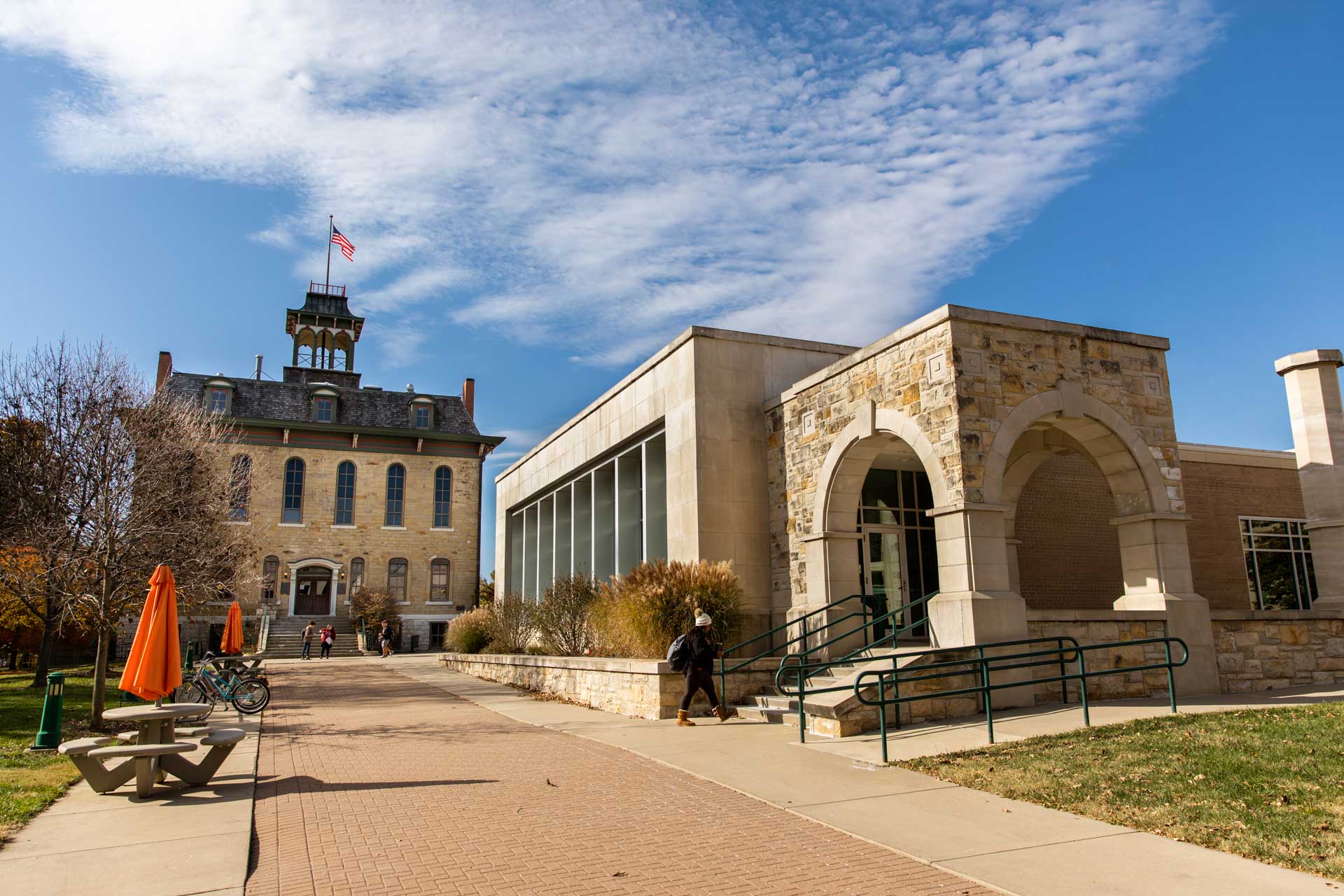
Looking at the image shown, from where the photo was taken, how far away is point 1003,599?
11.2 meters

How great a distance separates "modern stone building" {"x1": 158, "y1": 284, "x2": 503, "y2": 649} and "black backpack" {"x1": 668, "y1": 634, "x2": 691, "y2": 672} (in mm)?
34853

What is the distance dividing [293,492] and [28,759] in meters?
37.4

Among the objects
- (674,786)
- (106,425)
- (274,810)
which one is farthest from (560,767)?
(106,425)

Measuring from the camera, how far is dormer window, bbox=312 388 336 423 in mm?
47625

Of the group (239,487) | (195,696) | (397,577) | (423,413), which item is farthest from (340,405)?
(195,696)

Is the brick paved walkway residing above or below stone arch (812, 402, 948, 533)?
below

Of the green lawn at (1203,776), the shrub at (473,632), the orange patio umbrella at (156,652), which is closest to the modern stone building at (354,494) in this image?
the shrub at (473,632)

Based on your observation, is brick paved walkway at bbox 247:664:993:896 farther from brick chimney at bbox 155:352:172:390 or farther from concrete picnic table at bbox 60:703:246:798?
brick chimney at bbox 155:352:172:390

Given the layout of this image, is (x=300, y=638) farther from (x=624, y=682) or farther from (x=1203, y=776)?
(x=1203, y=776)

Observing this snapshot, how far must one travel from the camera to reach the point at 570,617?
17.4 meters

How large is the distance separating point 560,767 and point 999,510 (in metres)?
6.32

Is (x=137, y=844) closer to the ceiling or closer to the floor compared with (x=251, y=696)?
closer to the floor

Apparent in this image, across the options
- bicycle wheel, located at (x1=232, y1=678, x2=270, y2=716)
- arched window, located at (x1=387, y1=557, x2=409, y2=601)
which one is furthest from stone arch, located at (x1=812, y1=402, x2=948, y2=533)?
arched window, located at (x1=387, y1=557, x2=409, y2=601)

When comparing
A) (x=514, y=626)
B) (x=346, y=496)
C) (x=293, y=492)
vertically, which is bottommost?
(x=514, y=626)
